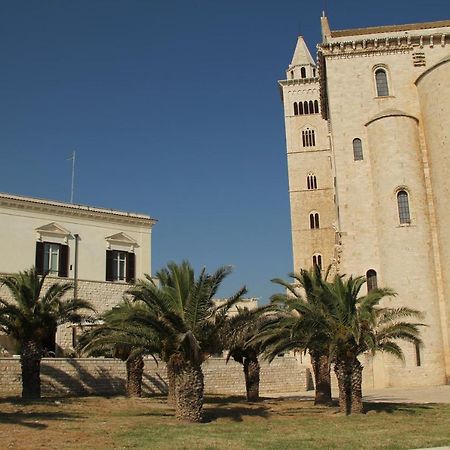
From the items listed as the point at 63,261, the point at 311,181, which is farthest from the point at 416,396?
the point at 311,181

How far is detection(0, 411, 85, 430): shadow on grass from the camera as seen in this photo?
14.4 meters

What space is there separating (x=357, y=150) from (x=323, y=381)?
16608mm

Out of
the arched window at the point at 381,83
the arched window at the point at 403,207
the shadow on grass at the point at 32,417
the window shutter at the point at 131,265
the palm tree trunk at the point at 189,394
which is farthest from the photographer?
the window shutter at the point at 131,265

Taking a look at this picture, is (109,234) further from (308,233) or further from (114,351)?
(308,233)

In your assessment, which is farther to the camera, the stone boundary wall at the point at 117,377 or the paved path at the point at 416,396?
the stone boundary wall at the point at 117,377

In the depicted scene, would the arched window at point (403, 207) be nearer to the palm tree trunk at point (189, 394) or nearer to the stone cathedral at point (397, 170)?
the stone cathedral at point (397, 170)

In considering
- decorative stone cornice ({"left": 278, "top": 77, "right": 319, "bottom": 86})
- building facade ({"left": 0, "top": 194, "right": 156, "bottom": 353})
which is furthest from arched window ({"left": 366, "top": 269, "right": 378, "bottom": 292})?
decorative stone cornice ({"left": 278, "top": 77, "right": 319, "bottom": 86})

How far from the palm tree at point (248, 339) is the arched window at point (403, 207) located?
12.4m

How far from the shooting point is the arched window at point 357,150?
1316 inches

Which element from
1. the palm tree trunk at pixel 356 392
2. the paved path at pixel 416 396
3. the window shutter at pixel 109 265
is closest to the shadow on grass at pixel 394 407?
the palm tree trunk at pixel 356 392

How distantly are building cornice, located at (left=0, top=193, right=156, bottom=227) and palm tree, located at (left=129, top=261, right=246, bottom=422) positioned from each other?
1873 centimetres

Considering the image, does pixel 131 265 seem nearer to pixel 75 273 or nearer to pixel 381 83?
pixel 75 273

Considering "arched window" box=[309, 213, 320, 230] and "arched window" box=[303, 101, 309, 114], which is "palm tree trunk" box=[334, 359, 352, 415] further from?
"arched window" box=[303, 101, 309, 114]

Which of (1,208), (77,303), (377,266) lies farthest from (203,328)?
(1,208)
